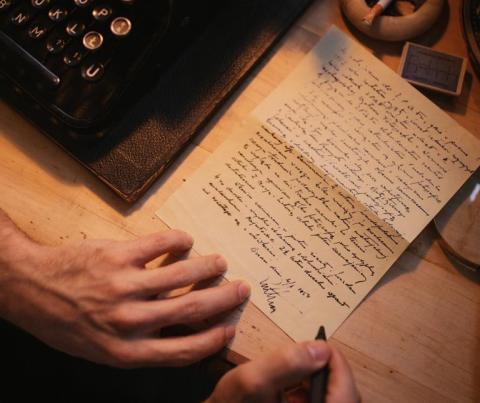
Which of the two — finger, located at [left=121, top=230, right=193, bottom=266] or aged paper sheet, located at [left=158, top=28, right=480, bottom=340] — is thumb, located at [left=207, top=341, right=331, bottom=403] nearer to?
aged paper sheet, located at [left=158, top=28, right=480, bottom=340]

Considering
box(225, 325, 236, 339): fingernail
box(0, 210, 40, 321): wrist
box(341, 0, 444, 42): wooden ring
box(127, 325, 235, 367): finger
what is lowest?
box(0, 210, 40, 321): wrist

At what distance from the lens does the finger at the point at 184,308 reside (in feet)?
2.13

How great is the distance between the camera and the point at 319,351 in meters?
0.60

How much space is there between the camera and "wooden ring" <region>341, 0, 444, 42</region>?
2.57 feet

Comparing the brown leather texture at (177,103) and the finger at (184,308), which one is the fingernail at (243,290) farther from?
the brown leather texture at (177,103)

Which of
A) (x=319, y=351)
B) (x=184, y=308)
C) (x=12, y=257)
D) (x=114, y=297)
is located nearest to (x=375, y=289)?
(x=319, y=351)

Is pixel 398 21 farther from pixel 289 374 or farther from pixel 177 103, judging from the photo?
pixel 289 374

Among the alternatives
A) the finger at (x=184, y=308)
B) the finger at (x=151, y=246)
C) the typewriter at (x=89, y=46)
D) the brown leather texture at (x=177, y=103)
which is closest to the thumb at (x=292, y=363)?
the finger at (x=184, y=308)

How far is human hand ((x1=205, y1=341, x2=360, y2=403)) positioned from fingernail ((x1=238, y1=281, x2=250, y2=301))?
11 centimetres

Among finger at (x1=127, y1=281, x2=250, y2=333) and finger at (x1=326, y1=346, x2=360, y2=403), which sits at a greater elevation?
finger at (x1=326, y1=346, x2=360, y2=403)

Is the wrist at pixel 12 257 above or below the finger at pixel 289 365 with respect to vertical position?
below

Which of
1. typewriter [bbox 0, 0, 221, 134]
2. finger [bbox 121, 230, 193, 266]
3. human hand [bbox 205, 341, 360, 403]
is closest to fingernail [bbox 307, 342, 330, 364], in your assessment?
human hand [bbox 205, 341, 360, 403]

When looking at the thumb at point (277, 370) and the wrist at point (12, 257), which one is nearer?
the thumb at point (277, 370)

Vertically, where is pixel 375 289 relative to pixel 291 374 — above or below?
above
